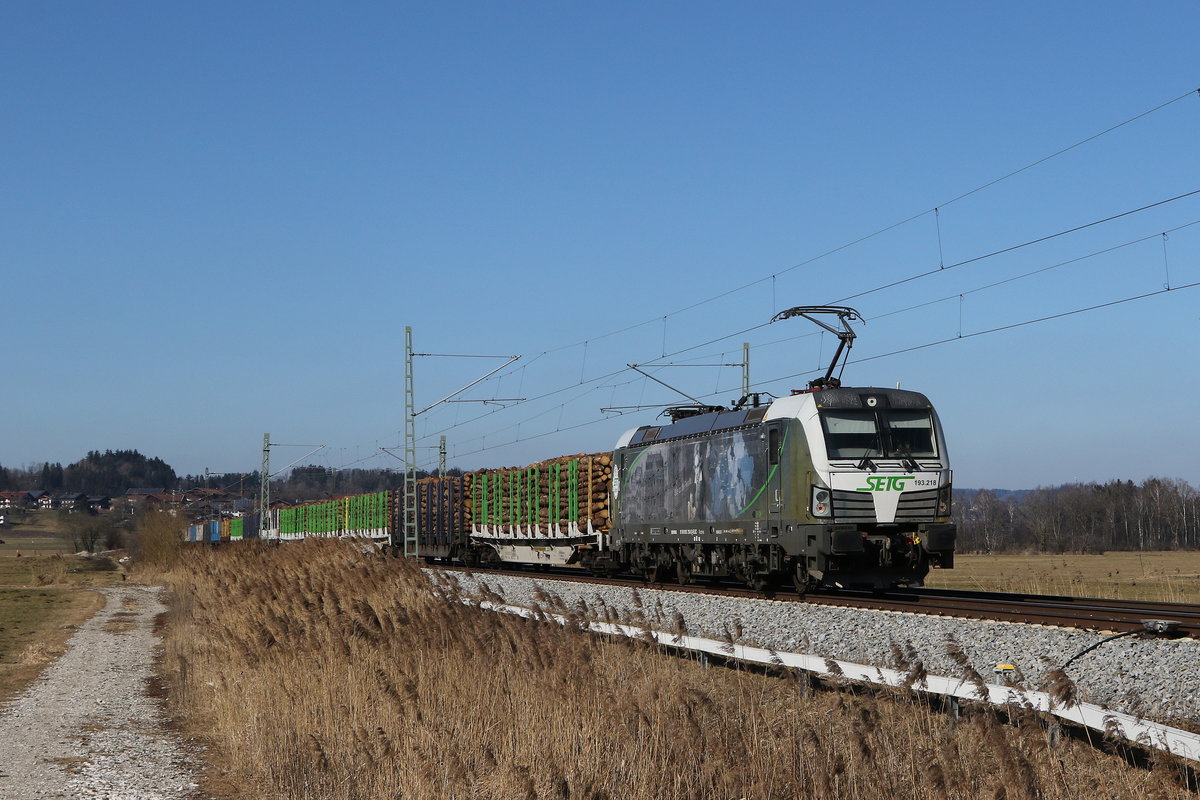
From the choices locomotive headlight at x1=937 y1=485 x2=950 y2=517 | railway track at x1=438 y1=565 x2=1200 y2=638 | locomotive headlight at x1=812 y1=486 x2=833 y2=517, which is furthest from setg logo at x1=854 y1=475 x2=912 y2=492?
railway track at x1=438 y1=565 x2=1200 y2=638

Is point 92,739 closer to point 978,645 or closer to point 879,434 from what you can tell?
point 978,645

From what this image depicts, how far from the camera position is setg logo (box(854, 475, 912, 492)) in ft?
66.9

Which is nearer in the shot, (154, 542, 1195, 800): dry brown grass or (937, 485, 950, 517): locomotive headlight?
(154, 542, 1195, 800): dry brown grass

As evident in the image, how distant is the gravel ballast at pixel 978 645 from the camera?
36.7ft

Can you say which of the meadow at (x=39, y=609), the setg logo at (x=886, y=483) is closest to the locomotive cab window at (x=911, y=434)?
the setg logo at (x=886, y=483)

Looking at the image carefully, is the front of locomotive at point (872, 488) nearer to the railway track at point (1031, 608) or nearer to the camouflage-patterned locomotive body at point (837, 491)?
the camouflage-patterned locomotive body at point (837, 491)

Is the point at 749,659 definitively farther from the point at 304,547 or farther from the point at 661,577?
the point at 304,547

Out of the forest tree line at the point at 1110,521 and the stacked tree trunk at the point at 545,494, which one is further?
the forest tree line at the point at 1110,521

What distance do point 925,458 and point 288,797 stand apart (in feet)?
48.0

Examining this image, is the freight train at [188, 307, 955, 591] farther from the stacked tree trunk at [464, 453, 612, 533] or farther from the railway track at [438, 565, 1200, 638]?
the railway track at [438, 565, 1200, 638]

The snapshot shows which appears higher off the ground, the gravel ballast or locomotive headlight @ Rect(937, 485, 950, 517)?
locomotive headlight @ Rect(937, 485, 950, 517)

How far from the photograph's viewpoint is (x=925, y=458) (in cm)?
2098

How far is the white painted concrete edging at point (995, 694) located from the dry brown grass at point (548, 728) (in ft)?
0.69

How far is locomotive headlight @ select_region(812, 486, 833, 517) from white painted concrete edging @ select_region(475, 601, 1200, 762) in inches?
323
